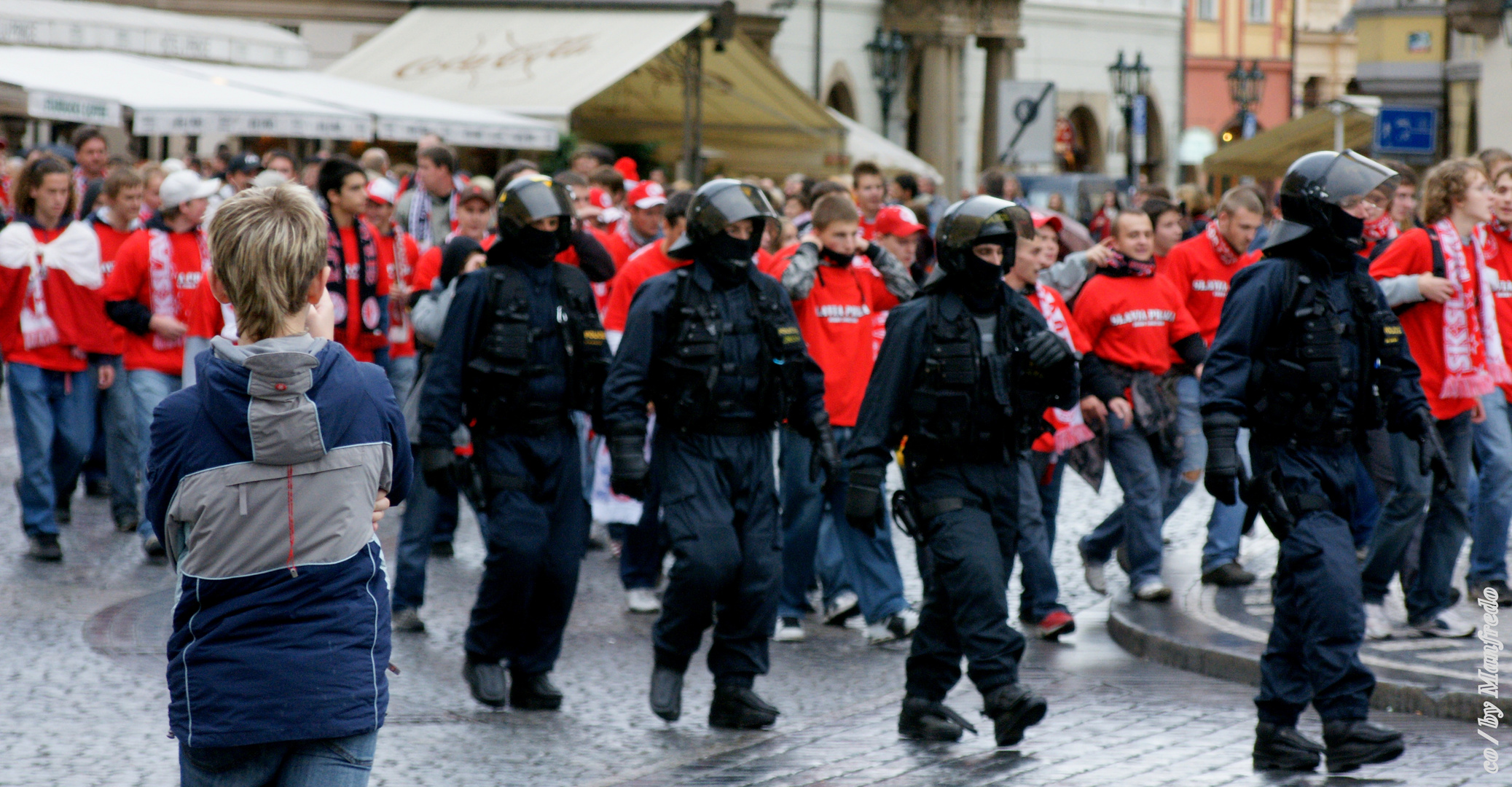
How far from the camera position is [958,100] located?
142ft

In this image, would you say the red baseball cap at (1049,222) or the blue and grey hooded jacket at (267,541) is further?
the red baseball cap at (1049,222)

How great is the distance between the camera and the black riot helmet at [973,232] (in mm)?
6277

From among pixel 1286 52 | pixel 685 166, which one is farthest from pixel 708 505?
pixel 1286 52

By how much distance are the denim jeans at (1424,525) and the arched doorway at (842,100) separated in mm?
33994

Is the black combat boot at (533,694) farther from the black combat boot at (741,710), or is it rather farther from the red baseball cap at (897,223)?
the red baseball cap at (897,223)

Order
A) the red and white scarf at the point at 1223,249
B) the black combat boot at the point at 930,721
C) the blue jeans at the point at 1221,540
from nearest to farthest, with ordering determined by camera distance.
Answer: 1. the black combat boot at the point at 930,721
2. the blue jeans at the point at 1221,540
3. the red and white scarf at the point at 1223,249

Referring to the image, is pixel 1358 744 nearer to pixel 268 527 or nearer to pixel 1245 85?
pixel 268 527

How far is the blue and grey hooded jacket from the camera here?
3.52 m

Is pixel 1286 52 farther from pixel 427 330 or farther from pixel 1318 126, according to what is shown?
pixel 427 330

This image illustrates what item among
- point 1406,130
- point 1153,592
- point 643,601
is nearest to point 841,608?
point 643,601

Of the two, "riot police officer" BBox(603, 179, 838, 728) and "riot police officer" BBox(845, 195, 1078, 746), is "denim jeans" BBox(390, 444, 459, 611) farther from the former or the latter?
"riot police officer" BBox(845, 195, 1078, 746)

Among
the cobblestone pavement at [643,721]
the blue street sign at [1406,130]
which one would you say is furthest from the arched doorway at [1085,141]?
the cobblestone pavement at [643,721]

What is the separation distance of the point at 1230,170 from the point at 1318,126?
2.43m

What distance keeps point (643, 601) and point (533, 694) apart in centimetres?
193
